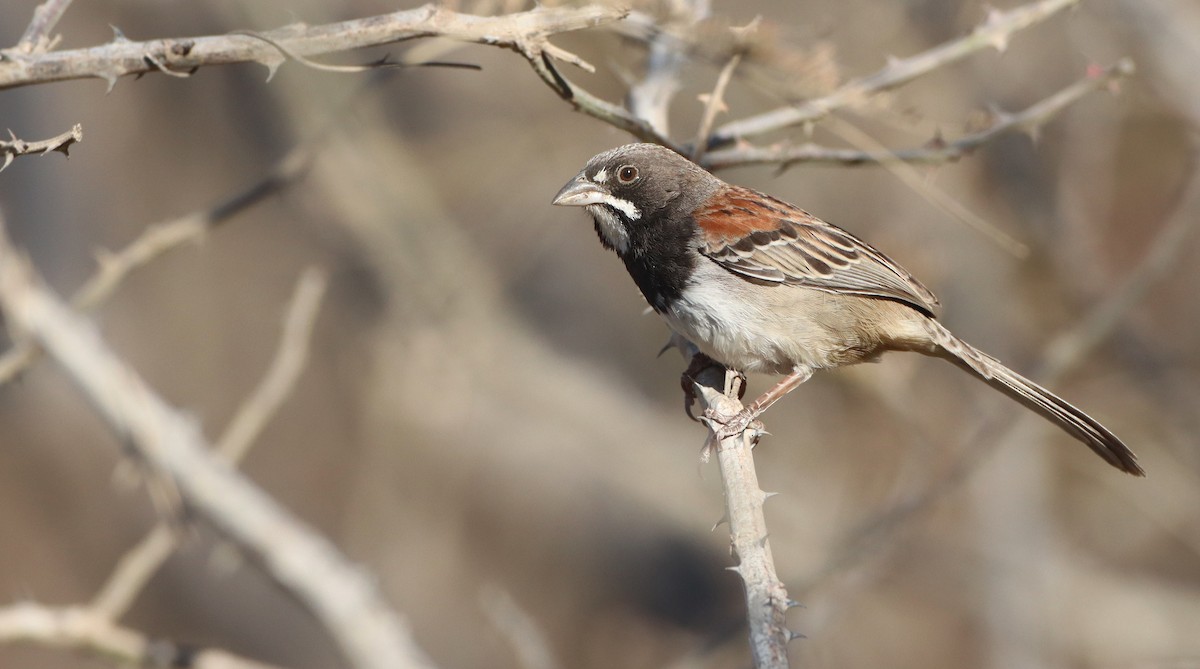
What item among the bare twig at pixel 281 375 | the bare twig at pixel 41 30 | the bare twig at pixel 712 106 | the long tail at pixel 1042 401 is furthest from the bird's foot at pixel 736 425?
the bare twig at pixel 41 30

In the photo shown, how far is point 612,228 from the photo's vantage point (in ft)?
15.7

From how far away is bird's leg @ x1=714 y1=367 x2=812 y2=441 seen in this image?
392cm

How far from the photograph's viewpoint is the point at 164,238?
446cm

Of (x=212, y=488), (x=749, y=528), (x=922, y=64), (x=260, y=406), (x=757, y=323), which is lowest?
(x=749, y=528)

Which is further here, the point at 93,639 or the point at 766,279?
the point at 766,279

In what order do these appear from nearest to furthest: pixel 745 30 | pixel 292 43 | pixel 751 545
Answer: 1. pixel 292 43
2. pixel 751 545
3. pixel 745 30

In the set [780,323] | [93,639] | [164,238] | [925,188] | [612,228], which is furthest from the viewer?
[612,228]

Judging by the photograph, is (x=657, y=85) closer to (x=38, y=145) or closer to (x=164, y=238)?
(x=164, y=238)

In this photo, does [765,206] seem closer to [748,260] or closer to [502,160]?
[748,260]

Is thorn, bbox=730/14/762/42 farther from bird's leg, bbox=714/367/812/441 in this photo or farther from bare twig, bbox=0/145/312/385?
bare twig, bbox=0/145/312/385

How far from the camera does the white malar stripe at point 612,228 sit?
4.76m

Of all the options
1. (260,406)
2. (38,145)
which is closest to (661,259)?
(260,406)

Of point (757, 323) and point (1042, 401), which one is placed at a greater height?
point (757, 323)

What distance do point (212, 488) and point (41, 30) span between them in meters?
2.01
